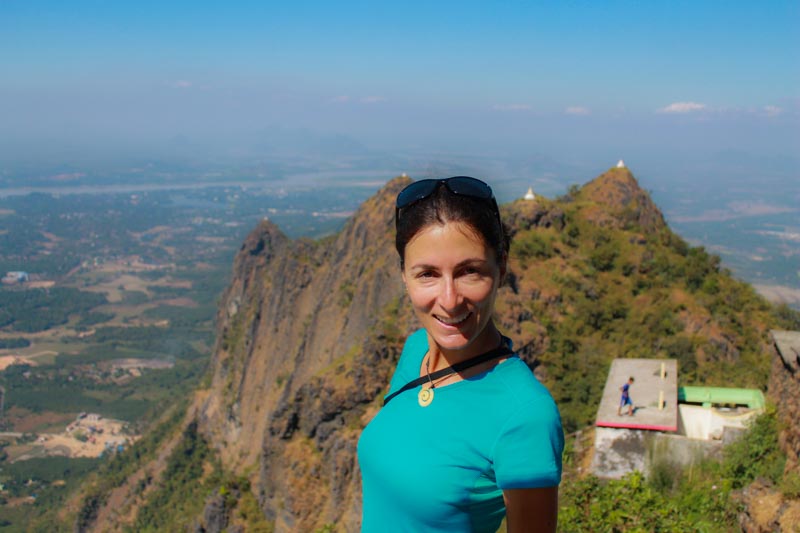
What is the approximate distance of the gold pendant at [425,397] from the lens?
7.41 ft

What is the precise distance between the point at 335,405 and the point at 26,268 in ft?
617

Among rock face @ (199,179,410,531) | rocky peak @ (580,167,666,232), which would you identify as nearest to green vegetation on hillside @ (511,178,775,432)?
rocky peak @ (580,167,666,232)

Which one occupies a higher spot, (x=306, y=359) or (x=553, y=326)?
(x=553, y=326)

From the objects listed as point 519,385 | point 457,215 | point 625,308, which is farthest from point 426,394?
point 625,308

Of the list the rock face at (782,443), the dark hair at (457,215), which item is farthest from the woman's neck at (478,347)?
the rock face at (782,443)

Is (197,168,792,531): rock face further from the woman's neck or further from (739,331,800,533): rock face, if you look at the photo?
the woman's neck

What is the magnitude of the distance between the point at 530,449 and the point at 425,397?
485 mm

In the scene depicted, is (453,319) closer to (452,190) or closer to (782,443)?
(452,190)

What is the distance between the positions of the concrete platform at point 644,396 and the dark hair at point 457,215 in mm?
9628

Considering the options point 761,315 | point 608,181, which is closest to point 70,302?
point 608,181

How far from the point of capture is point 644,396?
39.1ft

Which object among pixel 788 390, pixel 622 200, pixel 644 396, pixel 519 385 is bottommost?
pixel 644 396

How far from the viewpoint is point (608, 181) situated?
101ft

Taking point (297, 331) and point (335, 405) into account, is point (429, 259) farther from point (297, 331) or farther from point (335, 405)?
point (297, 331)
